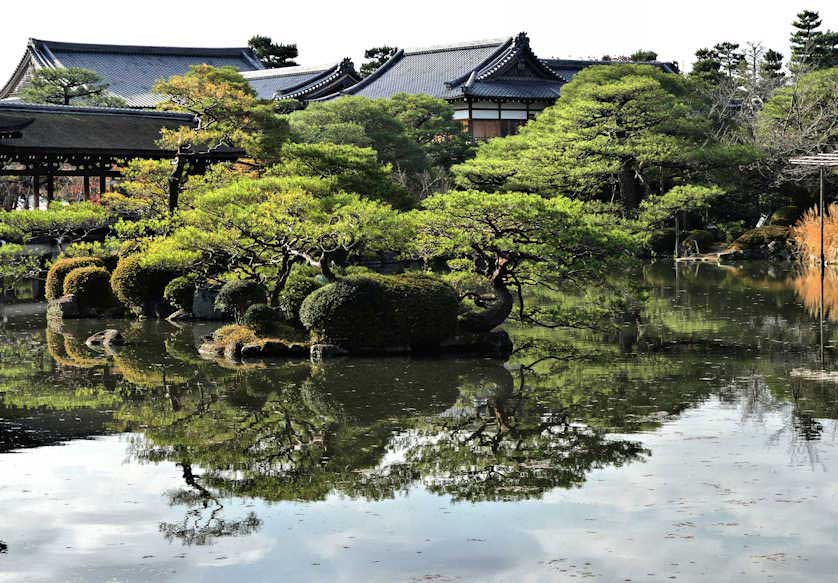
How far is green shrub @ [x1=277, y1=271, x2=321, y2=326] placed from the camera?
1850 cm

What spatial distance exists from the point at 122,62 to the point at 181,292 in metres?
35.5

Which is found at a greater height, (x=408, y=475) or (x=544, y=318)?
(x=544, y=318)

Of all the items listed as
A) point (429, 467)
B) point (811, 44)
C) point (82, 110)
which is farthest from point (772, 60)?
point (429, 467)

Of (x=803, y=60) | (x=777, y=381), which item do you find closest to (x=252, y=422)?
(x=777, y=381)

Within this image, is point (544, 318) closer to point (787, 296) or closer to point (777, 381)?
point (777, 381)

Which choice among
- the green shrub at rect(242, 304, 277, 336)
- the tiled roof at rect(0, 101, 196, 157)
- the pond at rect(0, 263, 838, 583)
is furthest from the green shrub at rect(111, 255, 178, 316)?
the tiled roof at rect(0, 101, 196, 157)

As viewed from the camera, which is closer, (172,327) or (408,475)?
(408,475)

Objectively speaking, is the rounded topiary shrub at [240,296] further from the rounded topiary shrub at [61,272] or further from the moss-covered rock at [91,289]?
the rounded topiary shrub at [61,272]

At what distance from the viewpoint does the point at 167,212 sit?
78.2ft

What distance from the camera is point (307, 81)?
5088 centimetres

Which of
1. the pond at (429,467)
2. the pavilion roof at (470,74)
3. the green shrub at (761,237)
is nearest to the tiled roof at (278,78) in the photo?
the pavilion roof at (470,74)

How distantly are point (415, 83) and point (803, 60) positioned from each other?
1987 cm

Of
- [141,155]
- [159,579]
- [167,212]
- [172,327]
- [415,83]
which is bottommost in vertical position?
[159,579]

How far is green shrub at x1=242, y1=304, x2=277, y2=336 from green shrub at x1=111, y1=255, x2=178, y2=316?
5.87 m
